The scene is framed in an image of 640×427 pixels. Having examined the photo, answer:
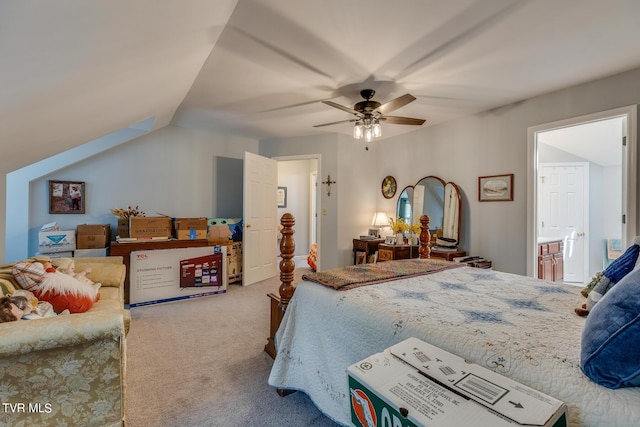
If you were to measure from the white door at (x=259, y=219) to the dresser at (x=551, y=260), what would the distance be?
151 inches

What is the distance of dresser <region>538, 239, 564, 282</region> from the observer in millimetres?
3736

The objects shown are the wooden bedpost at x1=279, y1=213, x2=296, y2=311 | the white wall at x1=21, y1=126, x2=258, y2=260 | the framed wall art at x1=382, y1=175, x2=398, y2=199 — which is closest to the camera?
the wooden bedpost at x1=279, y1=213, x2=296, y2=311

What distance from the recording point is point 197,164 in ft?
14.8

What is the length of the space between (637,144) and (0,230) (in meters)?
5.71

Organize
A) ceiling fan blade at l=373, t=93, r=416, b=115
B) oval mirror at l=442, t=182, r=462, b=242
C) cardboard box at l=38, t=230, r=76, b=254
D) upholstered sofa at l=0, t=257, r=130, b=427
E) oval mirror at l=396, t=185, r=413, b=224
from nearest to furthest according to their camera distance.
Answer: upholstered sofa at l=0, t=257, r=130, b=427
ceiling fan blade at l=373, t=93, r=416, b=115
cardboard box at l=38, t=230, r=76, b=254
oval mirror at l=442, t=182, r=462, b=242
oval mirror at l=396, t=185, r=413, b=224

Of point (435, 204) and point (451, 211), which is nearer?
point (451, 211)

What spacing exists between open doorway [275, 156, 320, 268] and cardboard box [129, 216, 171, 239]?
3274mm

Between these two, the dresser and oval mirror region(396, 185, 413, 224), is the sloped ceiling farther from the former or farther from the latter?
the dresser

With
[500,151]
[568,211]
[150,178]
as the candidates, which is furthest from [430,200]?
[150,178]

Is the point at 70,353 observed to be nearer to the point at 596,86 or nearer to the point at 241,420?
the point at 241,420

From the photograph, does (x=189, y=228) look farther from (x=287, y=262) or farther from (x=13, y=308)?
(x=13, y=308)

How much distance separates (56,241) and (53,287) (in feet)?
6.11

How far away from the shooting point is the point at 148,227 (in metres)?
3.59

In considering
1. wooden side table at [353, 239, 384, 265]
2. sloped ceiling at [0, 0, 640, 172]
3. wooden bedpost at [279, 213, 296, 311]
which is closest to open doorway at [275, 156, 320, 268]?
wooden side table at [353, 239, 384, 265]
